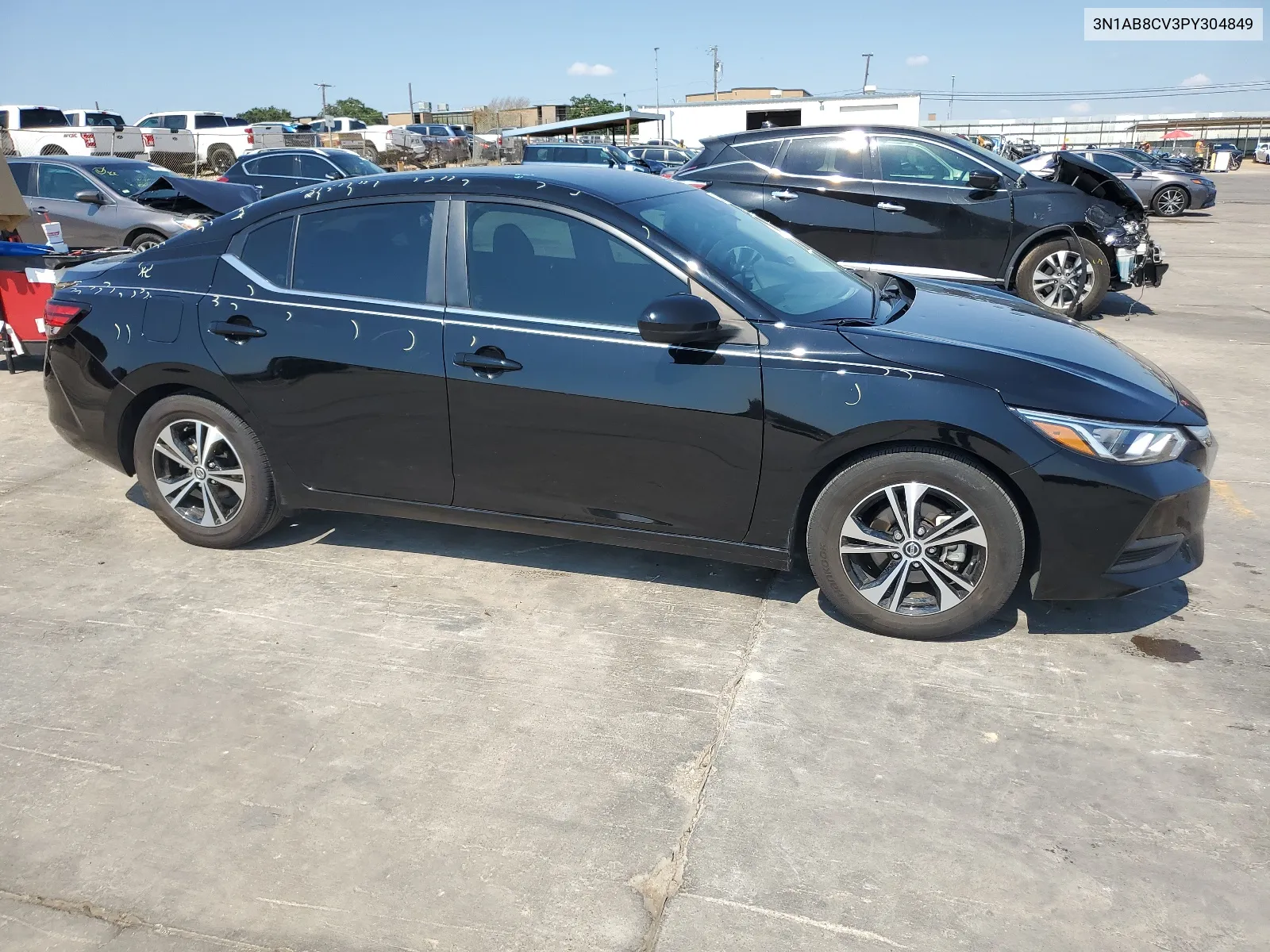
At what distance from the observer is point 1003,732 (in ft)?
10.5

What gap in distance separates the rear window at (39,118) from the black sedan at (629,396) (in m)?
32.6

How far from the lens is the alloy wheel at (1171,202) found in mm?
22797

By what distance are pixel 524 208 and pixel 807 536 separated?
1.70 m

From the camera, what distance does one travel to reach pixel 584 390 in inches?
150

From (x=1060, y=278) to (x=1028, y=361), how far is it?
256 inches

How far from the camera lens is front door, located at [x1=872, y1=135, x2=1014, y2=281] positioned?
362 inches

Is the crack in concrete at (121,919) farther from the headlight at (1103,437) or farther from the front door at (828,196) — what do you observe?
the front door at (828,196)

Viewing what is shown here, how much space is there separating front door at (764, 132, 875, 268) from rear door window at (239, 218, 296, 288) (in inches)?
234

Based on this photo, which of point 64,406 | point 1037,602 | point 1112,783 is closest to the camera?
point 1112,783

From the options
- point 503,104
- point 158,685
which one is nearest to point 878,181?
point 158,685

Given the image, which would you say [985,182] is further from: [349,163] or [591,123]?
[591,123]

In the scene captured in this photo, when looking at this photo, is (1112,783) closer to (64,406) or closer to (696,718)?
(696,718)

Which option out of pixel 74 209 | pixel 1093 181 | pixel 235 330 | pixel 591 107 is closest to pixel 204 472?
pixel 235 330

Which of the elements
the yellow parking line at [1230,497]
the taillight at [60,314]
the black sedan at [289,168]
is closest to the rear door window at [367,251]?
the taillight at [60,314]
